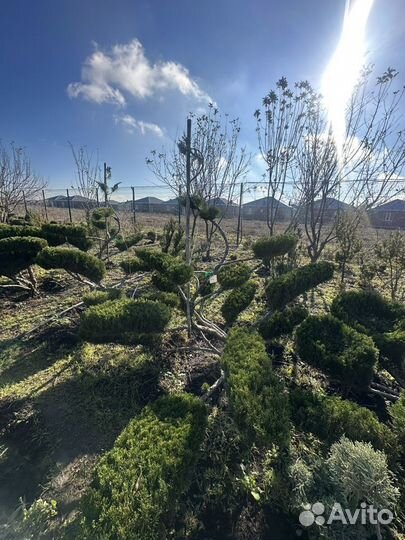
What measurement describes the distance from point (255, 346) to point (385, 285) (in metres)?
5.87

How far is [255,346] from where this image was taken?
2.10 m

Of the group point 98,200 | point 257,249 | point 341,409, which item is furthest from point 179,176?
point 341,409

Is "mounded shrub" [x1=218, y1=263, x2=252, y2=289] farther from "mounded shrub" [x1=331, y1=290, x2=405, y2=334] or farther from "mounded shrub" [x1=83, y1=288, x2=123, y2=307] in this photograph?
"mounded shrub" [x1=83, y1=288, x2=123, y2=307]

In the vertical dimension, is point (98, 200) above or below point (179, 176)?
below

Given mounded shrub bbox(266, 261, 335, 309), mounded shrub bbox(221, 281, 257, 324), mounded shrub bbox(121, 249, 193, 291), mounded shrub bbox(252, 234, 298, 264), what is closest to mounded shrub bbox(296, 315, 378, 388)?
mounded shrub bbox(266, 261, 335, 309)

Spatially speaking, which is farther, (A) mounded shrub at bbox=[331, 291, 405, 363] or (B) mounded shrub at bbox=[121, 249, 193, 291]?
(A) mounded shrub at bbox=[331, 291, 405, 363]

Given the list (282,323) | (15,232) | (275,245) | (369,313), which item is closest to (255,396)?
(282,323)

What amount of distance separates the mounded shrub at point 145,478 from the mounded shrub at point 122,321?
2.31ft

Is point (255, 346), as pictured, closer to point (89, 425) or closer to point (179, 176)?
point (89, 425)

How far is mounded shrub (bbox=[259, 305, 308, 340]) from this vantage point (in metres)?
2.57

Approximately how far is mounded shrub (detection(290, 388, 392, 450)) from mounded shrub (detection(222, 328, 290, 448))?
178mm

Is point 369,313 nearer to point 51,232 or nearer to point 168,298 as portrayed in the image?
point 168,298

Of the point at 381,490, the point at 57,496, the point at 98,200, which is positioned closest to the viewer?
the point at 381,490

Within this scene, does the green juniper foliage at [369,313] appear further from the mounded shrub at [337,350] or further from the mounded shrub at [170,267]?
the mounded shrub at [170,267]
